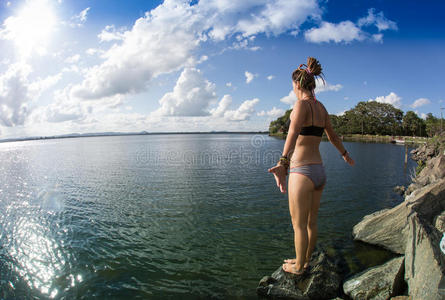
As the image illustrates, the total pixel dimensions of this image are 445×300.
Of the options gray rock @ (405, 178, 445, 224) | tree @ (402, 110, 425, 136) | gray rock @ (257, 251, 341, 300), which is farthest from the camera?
tree @ (402, 110, 425, 136)

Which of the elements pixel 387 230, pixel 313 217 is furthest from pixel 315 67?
pixel 387 230

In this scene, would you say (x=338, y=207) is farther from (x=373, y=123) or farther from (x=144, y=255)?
(x=373, y=123)

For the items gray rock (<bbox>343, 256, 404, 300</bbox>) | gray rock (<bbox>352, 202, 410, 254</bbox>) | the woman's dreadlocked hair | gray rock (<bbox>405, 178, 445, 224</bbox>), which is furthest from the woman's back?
gray rock (<bbox>405, 178, 445, 224</bbox>)

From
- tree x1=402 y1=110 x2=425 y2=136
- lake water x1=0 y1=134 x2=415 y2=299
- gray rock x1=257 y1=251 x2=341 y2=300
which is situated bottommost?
lake water x1=0 y1=134 x2=415 y2=299

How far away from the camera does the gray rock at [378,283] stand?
4.71 meters

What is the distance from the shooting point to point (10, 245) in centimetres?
827

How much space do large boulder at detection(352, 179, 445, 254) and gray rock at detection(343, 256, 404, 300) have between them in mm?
2510

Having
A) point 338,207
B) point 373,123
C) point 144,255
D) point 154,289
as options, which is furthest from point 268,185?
point 373,123

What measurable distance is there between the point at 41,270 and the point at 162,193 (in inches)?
343

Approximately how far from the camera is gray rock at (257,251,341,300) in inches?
190

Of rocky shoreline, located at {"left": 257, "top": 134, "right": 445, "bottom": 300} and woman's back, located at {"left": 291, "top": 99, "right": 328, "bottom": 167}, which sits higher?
woman's back, located at {"left": 291, "top": 99, "right": 328, "bottom": 167}

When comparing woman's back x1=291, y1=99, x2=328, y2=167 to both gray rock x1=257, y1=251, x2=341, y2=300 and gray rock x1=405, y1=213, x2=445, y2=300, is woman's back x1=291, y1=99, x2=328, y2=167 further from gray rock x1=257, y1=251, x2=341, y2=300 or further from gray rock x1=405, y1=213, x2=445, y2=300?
gray rock x1=257, y1=251, x2=341, y2=300

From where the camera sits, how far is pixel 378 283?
493 cm

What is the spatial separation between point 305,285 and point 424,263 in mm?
2075
